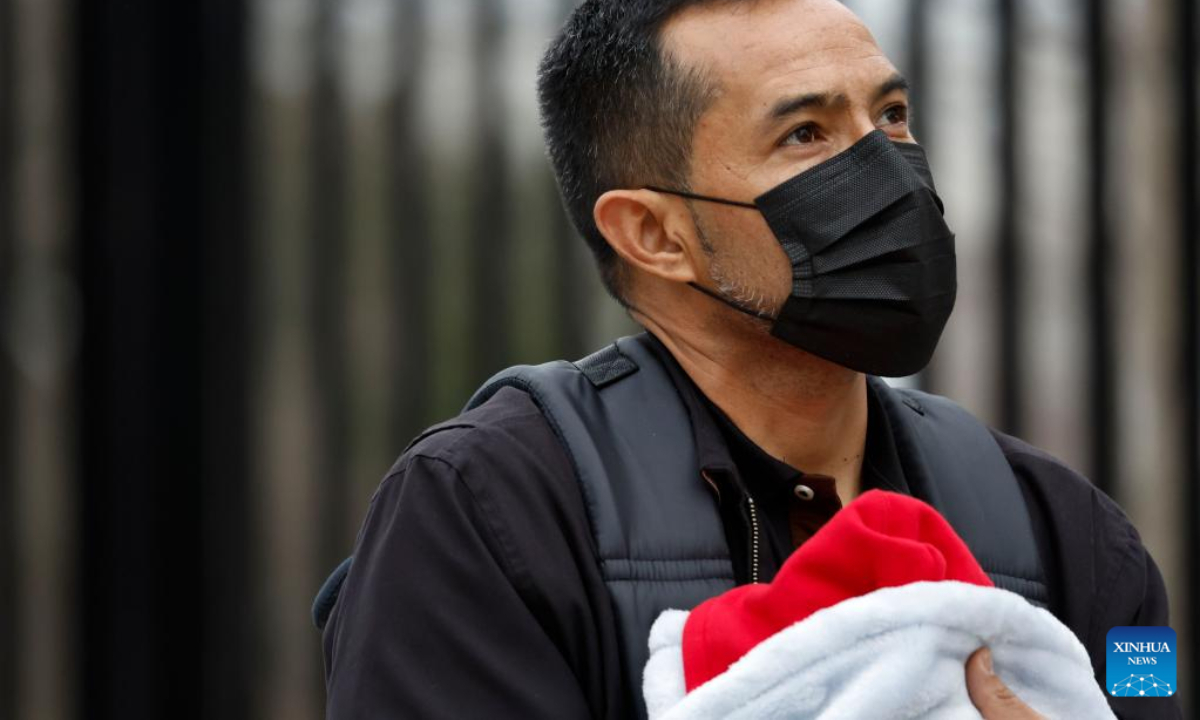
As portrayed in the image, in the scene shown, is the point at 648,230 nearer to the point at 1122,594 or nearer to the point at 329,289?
the point at 1122,594

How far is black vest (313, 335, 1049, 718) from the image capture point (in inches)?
69.5

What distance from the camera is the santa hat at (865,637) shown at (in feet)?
5.09

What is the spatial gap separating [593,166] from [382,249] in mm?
1578

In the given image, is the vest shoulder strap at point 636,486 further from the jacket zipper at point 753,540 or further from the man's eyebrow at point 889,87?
the man's eyebrow at point 889,87

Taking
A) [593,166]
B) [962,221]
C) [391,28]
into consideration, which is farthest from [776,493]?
[391,28]

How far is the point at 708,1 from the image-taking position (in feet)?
7.07

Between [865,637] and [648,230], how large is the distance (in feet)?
2.68

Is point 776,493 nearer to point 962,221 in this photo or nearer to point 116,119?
point 962,221

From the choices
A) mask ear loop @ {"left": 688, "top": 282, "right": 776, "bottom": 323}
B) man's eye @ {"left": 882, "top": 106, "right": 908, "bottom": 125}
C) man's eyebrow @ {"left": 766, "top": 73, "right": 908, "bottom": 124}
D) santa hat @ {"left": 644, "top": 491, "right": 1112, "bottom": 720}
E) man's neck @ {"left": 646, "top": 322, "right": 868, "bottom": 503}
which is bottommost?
santa hat @ {"left": 644, "top": 491, "right": 1112, "bottom": 720}

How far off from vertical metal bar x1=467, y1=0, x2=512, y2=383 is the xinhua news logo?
2.01m

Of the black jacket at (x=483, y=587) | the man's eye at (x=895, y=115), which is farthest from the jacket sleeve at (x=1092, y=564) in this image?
the man's eye at (x=895, y=115)

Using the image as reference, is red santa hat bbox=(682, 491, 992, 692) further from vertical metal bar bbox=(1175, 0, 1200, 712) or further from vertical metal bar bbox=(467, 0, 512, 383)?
vertical metal bar bbox=(1175, 0, 1200, 712)

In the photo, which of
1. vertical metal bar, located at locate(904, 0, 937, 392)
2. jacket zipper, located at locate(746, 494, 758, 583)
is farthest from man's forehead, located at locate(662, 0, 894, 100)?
vertical metal bar, located at locate(904, 0, 937, 392)

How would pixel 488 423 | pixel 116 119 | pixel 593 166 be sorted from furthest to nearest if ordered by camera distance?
pixel 116 119 → pixel 593 166 → pixel 488 423
